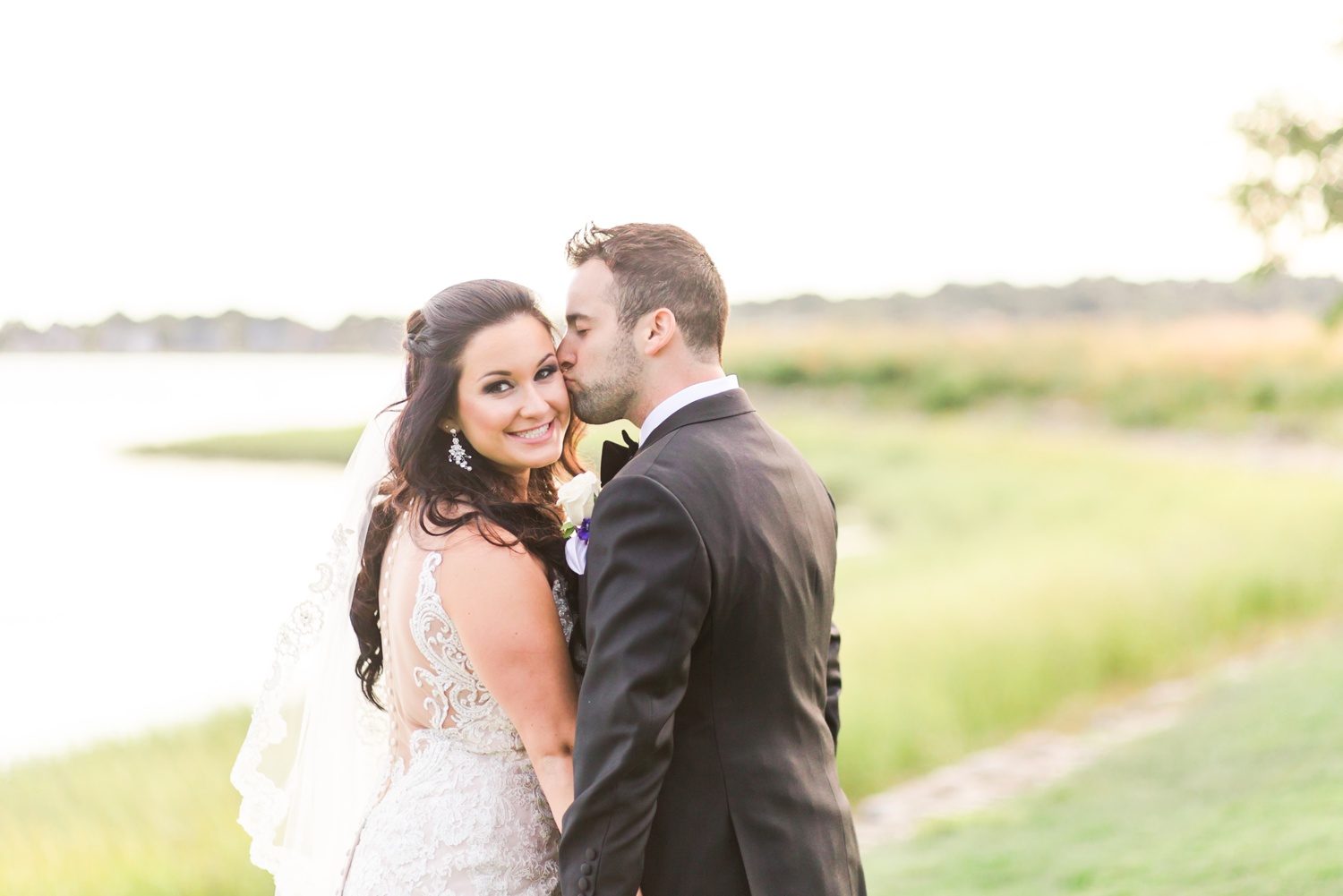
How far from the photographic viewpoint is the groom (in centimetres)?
219

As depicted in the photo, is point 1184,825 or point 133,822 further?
point 133,822

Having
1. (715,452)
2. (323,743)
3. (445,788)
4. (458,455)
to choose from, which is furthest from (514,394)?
(323,743)

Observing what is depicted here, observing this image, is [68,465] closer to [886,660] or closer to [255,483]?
[255,483]

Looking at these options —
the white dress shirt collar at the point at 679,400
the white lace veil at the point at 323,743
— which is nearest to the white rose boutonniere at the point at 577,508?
the white dress shirt collar at the point at 679,400

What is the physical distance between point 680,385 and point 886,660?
6.63 m

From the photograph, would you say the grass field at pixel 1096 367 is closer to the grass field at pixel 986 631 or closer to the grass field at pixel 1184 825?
the grass field at pixel 986 631

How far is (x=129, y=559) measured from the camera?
18.3 meters

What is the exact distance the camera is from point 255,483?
2853 cm

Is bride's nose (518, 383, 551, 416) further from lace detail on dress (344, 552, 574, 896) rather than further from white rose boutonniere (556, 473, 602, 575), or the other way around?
lace detail on dress (344, 552, 574, 896)

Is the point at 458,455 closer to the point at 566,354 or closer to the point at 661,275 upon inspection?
the point at 566,354

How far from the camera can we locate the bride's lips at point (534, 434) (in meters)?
2.69

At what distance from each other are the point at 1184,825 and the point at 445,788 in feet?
15.4

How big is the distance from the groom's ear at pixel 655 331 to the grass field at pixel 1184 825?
12.1ft

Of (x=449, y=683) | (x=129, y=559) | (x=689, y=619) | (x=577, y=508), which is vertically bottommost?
(x=129, y=559)
